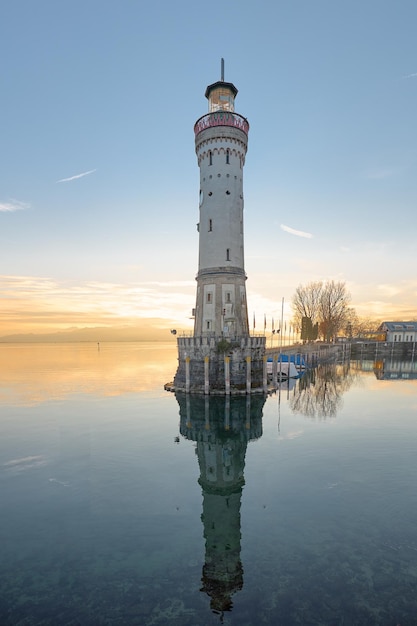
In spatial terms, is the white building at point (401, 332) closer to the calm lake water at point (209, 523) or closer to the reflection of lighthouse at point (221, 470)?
the reflection of lighthouse at point (221, 470)

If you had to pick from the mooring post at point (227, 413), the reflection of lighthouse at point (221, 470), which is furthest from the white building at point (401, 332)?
the mooring post at point (227, 413)

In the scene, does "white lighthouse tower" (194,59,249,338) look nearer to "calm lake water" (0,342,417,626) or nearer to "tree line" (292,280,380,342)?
"calm lake water" (0,342,417,626)

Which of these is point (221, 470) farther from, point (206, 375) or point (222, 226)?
point (222, 226)

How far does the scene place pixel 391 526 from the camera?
13.2m

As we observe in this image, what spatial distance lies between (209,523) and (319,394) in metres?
33.6

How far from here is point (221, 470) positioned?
1986 centimetres

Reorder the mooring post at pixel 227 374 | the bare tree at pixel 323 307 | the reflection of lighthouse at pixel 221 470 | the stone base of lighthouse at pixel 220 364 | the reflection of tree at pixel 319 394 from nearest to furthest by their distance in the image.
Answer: the reflection of lighthouse at pixel 221 470
the reflection of tree at pixel 319 394
the mooring post at pixel 227 374
the stone base of lighthouse at pixel 220 364
the bare tree at pixel 323 307

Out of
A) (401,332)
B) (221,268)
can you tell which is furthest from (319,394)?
(401,332)

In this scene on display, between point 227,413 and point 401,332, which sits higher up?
point 401,332

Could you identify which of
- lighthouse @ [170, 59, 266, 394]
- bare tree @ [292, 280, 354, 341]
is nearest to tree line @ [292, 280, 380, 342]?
bare tree @ [292, 280, 354, 341]

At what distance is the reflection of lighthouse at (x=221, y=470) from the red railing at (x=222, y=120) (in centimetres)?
3254

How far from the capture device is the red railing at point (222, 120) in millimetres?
39781

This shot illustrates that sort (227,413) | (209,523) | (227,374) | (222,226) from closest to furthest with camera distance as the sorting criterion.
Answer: (209,523) → (227,413) → (227,374) → (222,226)

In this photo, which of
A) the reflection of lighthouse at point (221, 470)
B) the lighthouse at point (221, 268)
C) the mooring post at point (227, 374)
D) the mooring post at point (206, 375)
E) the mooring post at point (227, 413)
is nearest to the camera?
the reflection of lighthouse at point (221, 470)
